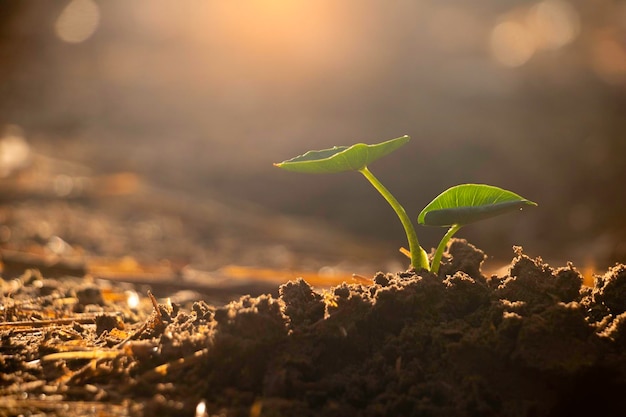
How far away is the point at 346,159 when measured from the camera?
179 cm

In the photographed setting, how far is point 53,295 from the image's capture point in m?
2.73

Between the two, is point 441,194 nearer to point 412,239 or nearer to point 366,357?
point 412,239

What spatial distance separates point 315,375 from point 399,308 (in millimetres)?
297

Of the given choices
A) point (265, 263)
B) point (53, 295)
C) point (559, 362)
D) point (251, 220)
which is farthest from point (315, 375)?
point (251, 220)

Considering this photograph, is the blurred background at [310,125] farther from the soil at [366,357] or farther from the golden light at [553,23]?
the soil at [366,357]

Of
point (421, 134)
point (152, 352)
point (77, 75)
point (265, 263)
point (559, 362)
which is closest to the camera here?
point (559, 362)

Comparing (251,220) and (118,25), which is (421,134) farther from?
(118,25)

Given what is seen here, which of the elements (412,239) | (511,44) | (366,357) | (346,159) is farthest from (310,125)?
(366,357)

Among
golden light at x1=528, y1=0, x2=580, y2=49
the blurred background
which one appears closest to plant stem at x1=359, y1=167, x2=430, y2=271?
the blurred background

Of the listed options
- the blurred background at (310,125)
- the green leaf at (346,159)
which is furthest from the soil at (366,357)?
the blurred background at (310,125)

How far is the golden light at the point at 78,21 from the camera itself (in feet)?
46.8

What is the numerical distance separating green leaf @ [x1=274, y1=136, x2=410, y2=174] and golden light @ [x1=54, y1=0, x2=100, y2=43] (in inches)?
533

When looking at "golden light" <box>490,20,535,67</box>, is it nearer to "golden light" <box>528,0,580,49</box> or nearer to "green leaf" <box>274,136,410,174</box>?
"golden light" <box>528,0,580,49</box>

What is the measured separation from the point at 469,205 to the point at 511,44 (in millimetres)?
8708
